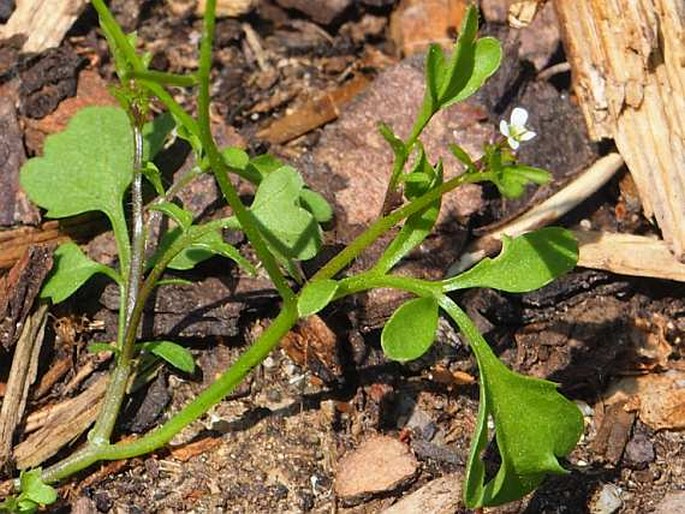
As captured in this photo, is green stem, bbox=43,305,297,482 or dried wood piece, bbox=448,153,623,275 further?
dried wood piece, bbox=448,153,623,275

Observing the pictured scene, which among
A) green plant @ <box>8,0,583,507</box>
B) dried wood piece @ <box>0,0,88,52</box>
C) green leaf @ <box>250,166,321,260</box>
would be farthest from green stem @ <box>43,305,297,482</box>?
dried wood piece @ <box>0,0,88,52</box>

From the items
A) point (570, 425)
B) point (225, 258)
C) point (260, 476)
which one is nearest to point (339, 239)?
point (225, 258)

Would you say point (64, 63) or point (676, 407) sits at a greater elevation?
point (64, 63)

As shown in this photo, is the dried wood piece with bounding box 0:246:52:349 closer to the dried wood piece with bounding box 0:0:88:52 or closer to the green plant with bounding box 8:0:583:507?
the green plant with bounding box 8:0:583:507

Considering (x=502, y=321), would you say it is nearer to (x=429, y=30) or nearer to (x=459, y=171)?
(x=459, y=171)

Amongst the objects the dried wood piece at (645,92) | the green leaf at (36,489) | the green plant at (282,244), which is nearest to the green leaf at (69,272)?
the green plant at (282,244)

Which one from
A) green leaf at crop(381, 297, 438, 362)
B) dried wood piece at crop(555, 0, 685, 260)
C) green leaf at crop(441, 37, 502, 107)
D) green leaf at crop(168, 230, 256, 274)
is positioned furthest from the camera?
dried wood piece at crop(555, 0, 685, 260)
